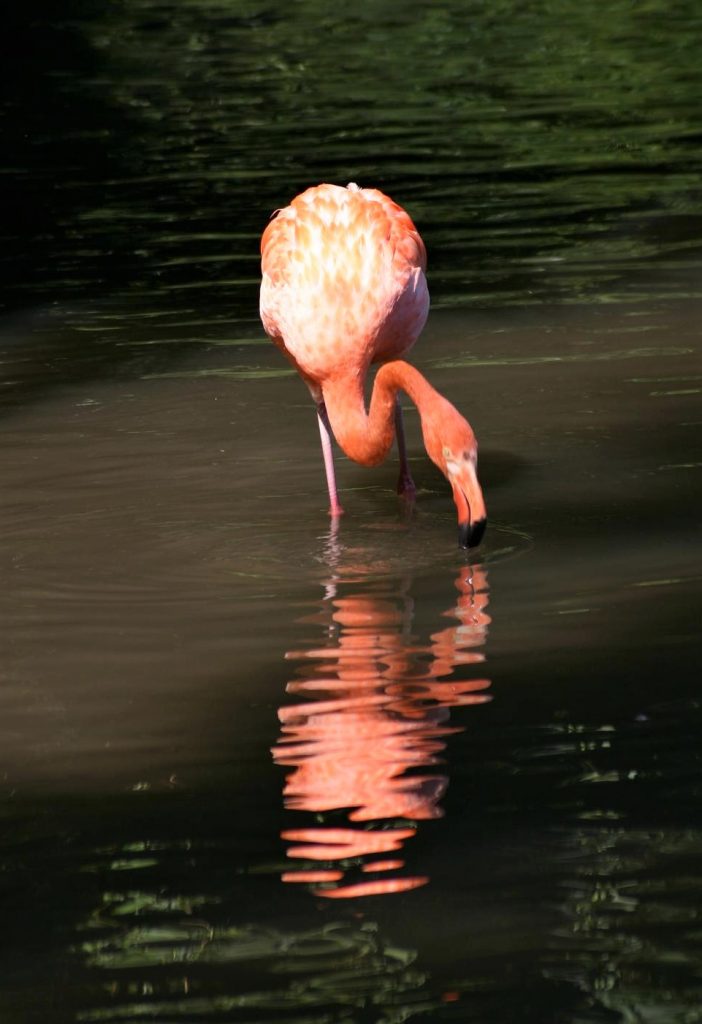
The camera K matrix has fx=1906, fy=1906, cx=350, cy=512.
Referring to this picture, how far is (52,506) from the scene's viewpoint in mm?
7555

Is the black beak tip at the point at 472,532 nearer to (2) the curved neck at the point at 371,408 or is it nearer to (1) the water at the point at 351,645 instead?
(1) the water at the point at 351,645

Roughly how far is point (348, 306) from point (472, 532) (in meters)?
1.48

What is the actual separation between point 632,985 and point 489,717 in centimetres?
142

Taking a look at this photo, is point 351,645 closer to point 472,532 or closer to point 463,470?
point 472,532

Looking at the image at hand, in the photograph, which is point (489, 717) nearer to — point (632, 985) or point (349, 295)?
point (632, 985)

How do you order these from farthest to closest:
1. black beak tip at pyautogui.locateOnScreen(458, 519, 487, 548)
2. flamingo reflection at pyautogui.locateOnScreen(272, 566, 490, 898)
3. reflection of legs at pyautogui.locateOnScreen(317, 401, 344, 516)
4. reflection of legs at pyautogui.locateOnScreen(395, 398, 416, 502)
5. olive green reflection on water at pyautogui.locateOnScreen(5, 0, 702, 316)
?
olive green reflection on water at pyautogui.locateOnScreen(5, 0, 702, 316) → reflection of legs at pyautogui.locateOnScreen(395, 398, 416, 502) → reflection of legs at pyautogui.locateOnScreen(317, 401, 344, 516) → black beak tip at pyautogui.locateOnScreen(458, 519, 487, 548) → flamingo reflection at pyautogui.locateOnScreen(272, 566, 490, 898)

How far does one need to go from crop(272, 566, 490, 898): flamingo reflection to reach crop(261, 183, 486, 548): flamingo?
78 cm

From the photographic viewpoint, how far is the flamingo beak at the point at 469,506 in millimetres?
6023

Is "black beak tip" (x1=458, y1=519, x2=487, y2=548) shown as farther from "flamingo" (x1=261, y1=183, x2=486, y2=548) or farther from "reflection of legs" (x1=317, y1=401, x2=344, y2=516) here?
"reflection of legs" (x1=317, y1=401, x2=344, y2=516)

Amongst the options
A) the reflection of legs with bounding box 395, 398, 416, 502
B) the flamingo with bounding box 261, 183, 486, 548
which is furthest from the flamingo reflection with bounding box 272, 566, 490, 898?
the reflection of legs with bounding box 395, 398, 416, 502

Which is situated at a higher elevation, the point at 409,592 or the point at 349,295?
the point at 349,295

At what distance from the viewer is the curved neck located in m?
6.58

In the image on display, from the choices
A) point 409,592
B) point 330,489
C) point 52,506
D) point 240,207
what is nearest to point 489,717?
point 409,592

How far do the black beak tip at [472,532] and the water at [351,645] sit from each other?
0.63 ft
